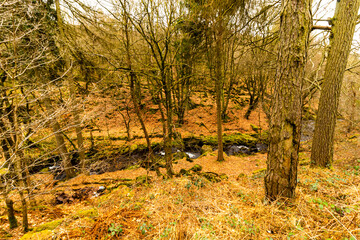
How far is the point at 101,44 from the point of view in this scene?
6.71 meters

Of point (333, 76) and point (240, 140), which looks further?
point (240, 140)

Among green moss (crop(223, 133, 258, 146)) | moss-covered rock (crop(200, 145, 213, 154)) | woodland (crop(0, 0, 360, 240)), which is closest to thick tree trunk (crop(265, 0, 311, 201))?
woodland (crop(0, 0, 360, 240))

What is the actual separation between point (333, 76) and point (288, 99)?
3376mm

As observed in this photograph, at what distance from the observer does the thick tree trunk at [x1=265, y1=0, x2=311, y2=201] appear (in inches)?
76.9

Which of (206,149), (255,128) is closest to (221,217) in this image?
(206,149)

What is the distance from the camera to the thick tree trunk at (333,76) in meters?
3.71

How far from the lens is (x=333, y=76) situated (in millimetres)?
3998

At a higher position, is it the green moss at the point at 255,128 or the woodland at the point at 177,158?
the woodland at the point at 177,158

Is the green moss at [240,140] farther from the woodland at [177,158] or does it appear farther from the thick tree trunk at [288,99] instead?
the thick tree trunk at [288,99]

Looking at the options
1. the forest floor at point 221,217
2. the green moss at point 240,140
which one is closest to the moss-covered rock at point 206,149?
the green moss at point 240,140

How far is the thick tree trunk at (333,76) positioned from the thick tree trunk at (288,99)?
10.2ft

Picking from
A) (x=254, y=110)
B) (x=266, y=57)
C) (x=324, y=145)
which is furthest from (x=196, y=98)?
(x=324, y=145)

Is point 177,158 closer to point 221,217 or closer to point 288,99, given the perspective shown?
point 221,217

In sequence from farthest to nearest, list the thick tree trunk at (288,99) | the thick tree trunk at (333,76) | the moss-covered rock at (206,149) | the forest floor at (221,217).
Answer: the moss-covered rock at (206,149), the thick tree trunk at (333,76), the thick tree trunk at (288,99), the forest floor at (221,217)
